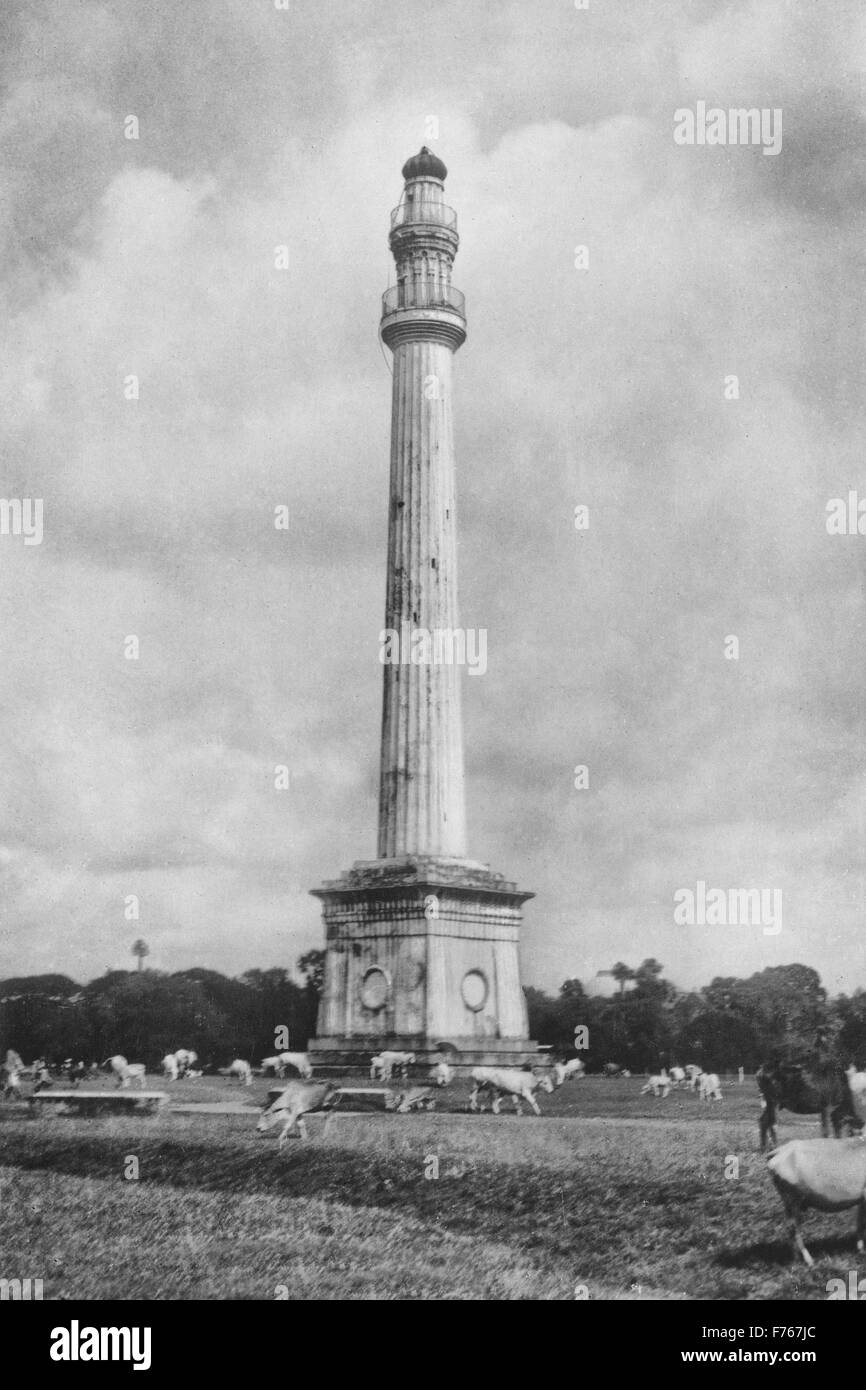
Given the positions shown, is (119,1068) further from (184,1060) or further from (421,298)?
(421,298)

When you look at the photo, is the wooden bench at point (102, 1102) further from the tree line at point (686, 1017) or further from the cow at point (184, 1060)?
the tree line at point (686, 1017)

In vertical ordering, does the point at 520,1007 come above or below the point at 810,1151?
above

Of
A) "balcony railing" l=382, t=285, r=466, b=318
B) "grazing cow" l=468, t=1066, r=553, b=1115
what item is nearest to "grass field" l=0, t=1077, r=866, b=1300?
"grazing cow" l=468, t=1066, r=553, b=1115

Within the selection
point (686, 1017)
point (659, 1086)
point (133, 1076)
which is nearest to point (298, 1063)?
point (133, 1076)
